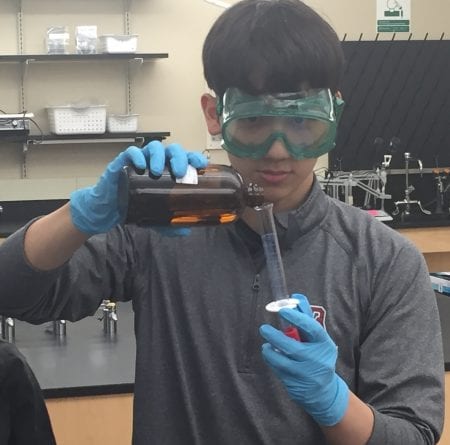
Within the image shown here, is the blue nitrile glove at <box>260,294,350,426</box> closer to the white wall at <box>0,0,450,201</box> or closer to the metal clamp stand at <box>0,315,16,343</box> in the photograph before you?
the metal clamp stand at <box>0,315,16,343</box>

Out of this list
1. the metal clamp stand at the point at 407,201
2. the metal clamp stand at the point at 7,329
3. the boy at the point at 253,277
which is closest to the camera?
the boy at the point at 253,277

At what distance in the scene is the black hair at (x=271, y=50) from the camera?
45.8 inches

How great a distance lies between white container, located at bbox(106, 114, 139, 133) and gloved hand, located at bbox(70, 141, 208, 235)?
3.46 meters

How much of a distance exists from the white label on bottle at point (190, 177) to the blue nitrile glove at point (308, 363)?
0.77 feet

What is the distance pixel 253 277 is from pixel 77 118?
11.2ft

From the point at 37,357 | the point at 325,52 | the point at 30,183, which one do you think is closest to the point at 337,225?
the point at 325,52

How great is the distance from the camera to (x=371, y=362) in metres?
1.17

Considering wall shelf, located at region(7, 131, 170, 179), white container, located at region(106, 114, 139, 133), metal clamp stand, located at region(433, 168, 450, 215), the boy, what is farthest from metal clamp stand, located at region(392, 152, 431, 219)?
the boy

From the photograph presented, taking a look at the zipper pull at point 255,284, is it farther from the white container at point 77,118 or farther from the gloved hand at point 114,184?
the white container at point 77,118

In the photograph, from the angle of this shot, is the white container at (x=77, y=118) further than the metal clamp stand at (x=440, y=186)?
No

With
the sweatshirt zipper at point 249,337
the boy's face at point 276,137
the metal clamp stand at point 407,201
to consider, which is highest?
the boy's face at point 276,137

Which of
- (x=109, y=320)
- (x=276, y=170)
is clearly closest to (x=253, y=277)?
(x=276, y=170)

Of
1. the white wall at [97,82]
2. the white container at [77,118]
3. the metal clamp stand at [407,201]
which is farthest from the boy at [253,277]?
the metal clamp stand at [407,201]

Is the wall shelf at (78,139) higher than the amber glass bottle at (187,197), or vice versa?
the amber glass bottle at (187,197)
